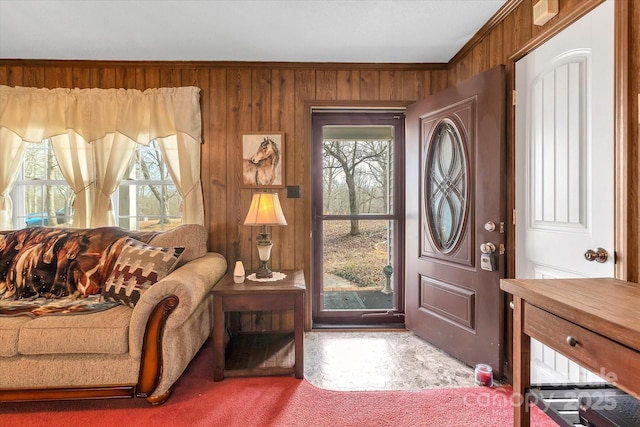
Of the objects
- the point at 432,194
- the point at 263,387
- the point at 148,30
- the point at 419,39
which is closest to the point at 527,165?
the point at 432,194

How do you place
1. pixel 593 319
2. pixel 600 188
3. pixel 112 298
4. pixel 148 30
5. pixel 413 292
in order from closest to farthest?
pixel 593 319
pixel 600 188
pixel 112 298
pixel 148 30
pixel 413 292

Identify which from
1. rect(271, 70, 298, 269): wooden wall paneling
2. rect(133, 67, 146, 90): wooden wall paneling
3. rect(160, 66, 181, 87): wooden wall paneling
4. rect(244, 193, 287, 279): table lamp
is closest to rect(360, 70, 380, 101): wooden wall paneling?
rect(271, 70, 298, 269): wooden wall paneling

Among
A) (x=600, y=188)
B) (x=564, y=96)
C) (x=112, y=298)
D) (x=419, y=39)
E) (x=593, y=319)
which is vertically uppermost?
(x=419, y=39)

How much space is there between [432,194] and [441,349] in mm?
1224

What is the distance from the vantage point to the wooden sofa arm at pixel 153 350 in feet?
6.08

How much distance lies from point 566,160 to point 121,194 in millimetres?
3372

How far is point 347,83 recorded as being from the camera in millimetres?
2961

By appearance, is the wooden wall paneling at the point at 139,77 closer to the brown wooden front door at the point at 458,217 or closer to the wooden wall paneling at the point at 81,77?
the wooden wall paneling at the point at 81,77

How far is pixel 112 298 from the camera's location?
7.02ft

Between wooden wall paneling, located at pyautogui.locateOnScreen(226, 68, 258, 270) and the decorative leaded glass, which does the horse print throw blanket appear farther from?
the decorative leaded glass

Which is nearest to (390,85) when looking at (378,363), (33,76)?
(378,363)

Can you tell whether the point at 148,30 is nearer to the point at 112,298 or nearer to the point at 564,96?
the point at 112,298

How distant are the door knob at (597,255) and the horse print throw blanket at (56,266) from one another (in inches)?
107

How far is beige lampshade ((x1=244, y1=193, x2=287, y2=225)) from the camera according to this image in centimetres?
240
